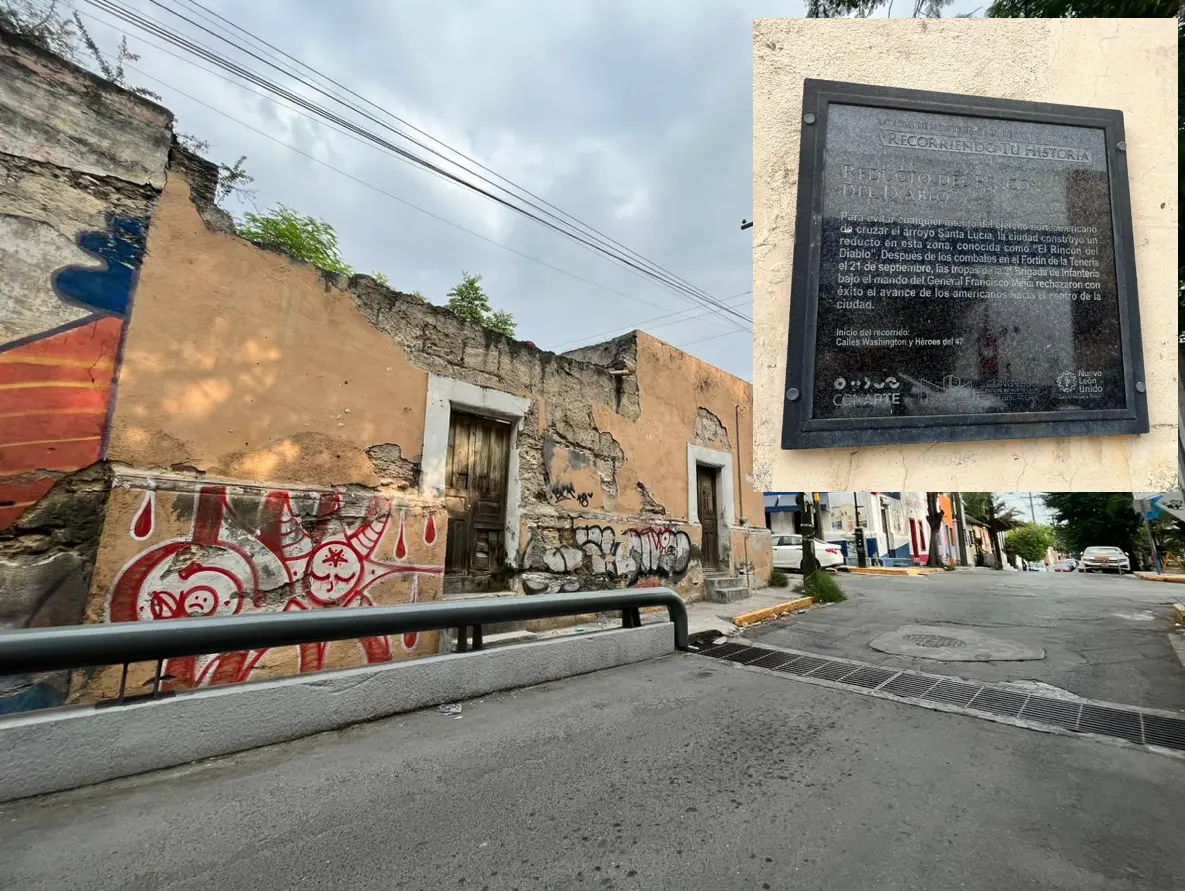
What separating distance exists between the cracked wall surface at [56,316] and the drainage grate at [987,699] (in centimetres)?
537

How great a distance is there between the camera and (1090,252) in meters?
1.58

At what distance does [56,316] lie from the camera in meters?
3.91

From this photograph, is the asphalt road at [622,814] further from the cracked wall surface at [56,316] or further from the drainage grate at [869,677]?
the cracked wall surface at [56,316]

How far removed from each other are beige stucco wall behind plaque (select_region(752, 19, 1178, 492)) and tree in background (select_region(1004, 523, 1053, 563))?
5210 cm

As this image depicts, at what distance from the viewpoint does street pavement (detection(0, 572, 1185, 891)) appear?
179 centimetres

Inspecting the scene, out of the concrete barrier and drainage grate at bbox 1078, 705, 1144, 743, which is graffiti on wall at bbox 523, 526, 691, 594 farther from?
drainage grate at bbox 1078, 705, 1144, 743

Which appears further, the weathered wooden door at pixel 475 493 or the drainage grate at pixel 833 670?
the weathered wooden door at pixel 475 493

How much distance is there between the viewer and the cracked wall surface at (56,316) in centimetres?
367

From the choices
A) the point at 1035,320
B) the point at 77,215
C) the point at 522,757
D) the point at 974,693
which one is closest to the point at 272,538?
the point at 77,215

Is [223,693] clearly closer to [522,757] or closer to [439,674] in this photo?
[439,674]

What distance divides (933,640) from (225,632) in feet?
22.9

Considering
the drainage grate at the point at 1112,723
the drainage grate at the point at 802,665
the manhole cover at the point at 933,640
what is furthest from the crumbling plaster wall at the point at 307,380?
the drainage grate at the point at 1112,723

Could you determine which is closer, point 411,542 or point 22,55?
point 22,55

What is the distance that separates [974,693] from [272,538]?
19.7ft
